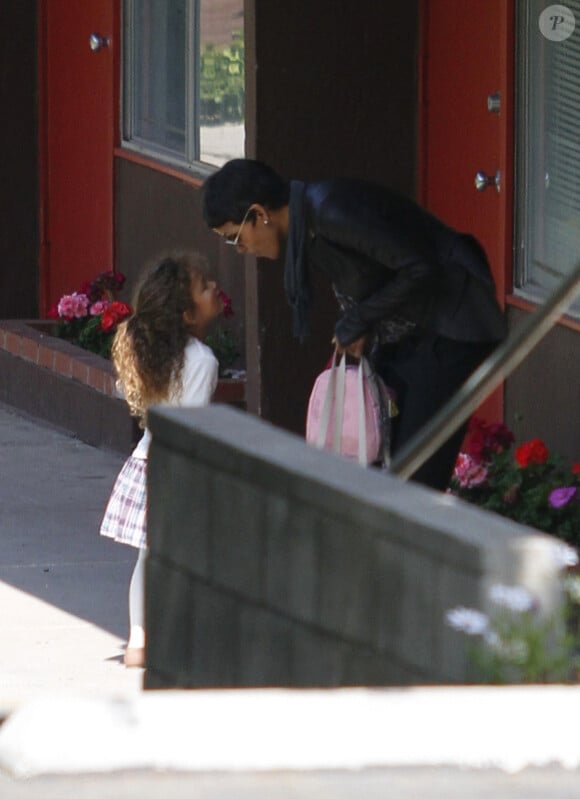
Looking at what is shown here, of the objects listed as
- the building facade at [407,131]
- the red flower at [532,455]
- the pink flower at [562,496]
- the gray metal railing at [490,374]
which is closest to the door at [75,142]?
the building facade at [407,131]

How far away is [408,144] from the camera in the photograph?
8820 mm

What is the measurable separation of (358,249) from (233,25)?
4.31 meters

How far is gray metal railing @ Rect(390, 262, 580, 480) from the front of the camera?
16.2ft

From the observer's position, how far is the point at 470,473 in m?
7.47

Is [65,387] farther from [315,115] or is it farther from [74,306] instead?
[315,115]

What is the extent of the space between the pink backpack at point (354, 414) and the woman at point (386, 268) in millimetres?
59

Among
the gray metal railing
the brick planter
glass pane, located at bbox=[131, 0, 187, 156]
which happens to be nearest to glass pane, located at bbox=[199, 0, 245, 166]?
glass pane, located at bbox=[131, 0, 187, 156]

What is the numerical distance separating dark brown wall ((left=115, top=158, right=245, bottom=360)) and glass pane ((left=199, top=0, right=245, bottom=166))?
27 centimetres

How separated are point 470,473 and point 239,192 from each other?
5.96 ft

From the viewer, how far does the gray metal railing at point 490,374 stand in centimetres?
495

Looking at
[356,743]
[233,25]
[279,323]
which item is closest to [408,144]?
[279,323]

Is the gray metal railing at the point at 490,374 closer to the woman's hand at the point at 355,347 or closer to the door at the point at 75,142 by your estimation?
the woman's hand at the point at 355,347

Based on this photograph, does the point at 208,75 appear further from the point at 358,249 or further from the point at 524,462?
the point at 358,249

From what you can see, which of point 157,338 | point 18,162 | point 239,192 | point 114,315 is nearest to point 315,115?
point 114,315
